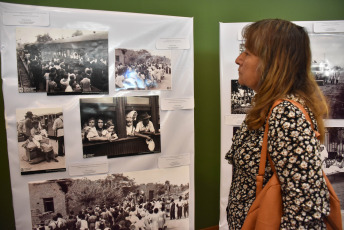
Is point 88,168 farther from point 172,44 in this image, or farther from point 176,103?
point 172,44

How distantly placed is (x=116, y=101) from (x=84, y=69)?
0.28 m

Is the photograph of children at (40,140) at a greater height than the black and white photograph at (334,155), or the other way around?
the photograph of children at (40,140)

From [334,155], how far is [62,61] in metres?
2.16

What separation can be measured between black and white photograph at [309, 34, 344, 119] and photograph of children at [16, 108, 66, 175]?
192 cm

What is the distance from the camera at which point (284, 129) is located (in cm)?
82

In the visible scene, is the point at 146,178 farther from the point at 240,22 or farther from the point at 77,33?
the point at 240,22

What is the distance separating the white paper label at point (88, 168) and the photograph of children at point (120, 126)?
63mm

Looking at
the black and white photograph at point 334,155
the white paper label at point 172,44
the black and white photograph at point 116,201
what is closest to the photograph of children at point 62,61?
the white paper label at point 172,44

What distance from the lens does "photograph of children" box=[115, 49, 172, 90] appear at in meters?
1.58

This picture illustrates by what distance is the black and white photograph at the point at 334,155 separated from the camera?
6.43 ft

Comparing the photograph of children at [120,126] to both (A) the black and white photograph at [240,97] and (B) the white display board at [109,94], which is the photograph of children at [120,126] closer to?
(B) the white display board at [109,94]

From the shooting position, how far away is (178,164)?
1763mm

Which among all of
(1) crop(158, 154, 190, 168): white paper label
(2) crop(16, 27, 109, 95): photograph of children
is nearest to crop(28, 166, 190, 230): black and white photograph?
(1) crop(158, 154, 190, 168): white paper label

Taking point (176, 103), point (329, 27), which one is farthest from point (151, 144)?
point (329, 27)
